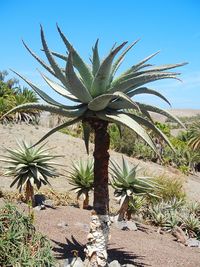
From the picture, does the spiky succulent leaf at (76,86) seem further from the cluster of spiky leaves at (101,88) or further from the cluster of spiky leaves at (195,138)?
the cluster of spiky leaves at (195,138)

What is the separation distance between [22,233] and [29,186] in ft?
10.6

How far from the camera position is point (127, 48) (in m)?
5.66

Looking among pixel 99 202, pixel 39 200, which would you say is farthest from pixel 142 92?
pixel 39 200

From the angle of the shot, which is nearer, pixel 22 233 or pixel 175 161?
pixel 22 233

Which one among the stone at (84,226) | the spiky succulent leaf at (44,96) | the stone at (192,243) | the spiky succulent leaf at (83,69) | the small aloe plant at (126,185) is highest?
the spiky succulent leaf at (83,69)

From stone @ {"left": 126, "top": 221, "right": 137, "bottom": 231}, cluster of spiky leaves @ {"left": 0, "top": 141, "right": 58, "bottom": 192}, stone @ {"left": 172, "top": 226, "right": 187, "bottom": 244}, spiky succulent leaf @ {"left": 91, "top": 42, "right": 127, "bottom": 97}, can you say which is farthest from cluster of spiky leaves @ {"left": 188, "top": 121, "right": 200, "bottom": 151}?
spiky succulent leaf @ {"left": 91, "top": 42, "right": 127, "bottom": 97}

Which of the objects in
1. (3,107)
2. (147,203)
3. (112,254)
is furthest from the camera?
(3,107)

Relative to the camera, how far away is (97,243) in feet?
18.1

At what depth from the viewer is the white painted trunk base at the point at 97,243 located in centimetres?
552

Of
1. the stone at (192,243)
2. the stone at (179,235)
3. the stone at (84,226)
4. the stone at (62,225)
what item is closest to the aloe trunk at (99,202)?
the stone at (62,225)

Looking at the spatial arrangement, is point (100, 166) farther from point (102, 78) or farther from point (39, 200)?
point (39, 200)

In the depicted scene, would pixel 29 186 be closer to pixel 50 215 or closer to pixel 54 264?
pixel 50 215

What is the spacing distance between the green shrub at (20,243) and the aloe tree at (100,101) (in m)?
0.62

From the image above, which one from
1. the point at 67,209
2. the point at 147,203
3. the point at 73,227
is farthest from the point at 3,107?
the point at 73,227
